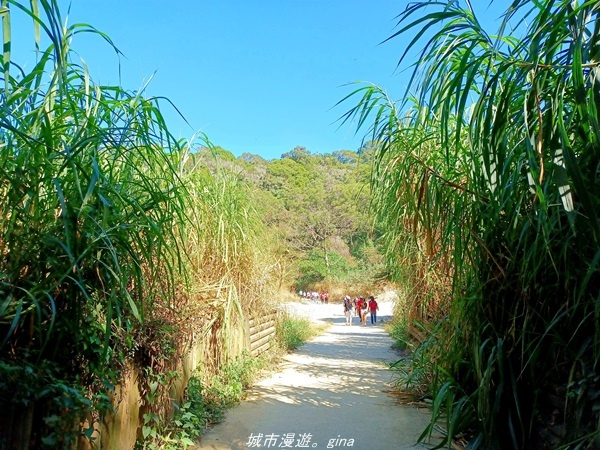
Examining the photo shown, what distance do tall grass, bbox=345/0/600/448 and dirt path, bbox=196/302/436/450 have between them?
144 centimetres

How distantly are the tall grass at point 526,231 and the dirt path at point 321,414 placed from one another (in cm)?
144

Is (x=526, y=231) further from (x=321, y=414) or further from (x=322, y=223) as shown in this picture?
(x=322, y=223)

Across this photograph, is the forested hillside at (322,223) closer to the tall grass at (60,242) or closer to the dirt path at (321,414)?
the dirt path at (321,414)

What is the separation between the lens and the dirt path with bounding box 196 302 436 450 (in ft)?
13.3

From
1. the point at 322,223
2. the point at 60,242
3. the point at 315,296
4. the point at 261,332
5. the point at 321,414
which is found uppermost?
the point at 322,223

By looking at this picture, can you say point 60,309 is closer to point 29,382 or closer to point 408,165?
point 29,382

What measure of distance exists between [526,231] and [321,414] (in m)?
3.18

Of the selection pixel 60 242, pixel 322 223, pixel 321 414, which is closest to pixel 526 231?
pixel 60 242

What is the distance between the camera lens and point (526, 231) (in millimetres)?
2340

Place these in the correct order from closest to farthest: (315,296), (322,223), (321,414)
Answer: (321,414) → (315,296) → (322,223)

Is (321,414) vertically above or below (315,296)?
below

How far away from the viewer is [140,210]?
7.49 feet

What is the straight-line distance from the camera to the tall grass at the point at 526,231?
2018 mm

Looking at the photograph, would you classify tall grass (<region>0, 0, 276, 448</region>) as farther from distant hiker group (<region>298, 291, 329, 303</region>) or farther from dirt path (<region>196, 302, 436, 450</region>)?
distant hiker group (<region>298, 291, 329, 303</region>)
